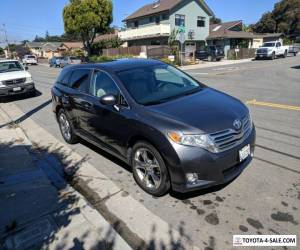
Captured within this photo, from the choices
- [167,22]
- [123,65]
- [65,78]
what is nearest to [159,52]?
[167,22]

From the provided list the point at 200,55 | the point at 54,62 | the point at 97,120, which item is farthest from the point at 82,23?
the point at 97,120

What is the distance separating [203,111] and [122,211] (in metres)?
1.66

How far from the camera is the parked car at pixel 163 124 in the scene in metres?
3.32

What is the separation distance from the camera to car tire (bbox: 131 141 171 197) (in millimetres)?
3576

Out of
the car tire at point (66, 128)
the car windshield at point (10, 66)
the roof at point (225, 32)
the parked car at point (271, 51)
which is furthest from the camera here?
the roof at point (225, 32)

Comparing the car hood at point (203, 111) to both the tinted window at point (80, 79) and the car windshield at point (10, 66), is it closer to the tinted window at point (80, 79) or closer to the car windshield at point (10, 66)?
the tinted window at point (80, 79)

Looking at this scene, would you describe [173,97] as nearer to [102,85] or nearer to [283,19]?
[102,85]

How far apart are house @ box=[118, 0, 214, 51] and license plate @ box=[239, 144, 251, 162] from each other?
32632mm

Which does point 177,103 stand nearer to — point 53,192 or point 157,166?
point 157,166

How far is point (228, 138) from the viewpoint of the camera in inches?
135

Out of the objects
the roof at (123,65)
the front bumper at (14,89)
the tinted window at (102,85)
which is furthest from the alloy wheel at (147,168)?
the front bumper at (14,89)

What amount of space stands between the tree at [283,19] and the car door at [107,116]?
7403 cm

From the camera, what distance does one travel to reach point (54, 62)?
40.6 m

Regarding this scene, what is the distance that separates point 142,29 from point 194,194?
3709cm
